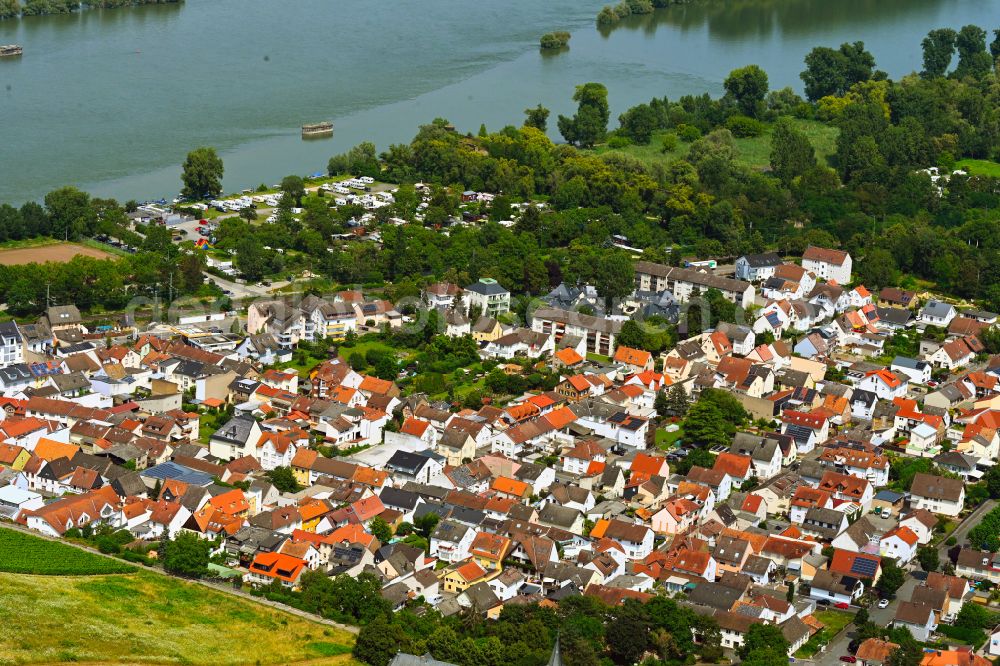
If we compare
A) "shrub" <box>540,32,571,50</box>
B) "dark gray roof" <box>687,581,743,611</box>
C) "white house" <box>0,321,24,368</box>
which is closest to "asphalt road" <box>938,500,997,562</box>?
"dark gray roof" <box>687,581,743,611</box>

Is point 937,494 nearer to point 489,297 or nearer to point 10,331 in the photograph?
point 489,297

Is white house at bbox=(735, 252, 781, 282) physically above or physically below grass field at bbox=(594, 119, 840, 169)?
below

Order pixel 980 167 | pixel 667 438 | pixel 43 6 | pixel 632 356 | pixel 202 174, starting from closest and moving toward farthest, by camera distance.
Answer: pixel 667 438 → pixel 632 356 → pixel 202 174 → pixel 980 167 → pixel 43 6

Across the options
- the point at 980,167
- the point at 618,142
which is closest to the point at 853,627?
the point at 980,167

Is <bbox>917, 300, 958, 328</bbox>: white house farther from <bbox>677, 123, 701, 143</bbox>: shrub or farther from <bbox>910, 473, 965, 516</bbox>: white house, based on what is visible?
<bbox>677, 123, 701, 143</bbox>: shrub

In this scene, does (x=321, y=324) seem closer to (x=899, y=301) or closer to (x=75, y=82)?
(x=899, y=301)

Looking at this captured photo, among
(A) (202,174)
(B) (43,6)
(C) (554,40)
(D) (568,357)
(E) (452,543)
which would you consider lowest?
(D) (568,357)

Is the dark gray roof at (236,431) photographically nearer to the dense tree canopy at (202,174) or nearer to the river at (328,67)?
the dense tree canopy at (202,174)
